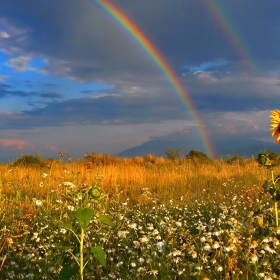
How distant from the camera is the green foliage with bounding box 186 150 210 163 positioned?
710 inches

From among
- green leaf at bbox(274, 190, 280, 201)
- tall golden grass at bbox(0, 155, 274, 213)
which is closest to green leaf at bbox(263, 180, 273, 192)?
green leaf at bbox(274, 190, 280, 201)

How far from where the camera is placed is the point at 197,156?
19.0 metres

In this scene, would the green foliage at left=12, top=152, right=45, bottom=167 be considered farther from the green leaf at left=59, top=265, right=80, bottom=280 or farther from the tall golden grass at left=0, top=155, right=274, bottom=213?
the green leaf at left=59, top=265, right=80, bottom=280

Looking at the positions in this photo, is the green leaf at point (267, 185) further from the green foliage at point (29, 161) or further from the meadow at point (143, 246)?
the green foliage at point (29, 161)

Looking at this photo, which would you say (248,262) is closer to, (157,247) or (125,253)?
(157,247)

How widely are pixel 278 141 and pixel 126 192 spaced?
17.0 feet

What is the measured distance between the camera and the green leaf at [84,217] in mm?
1923

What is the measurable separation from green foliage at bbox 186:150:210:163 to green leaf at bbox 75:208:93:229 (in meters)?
15.9

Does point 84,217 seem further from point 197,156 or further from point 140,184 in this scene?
point 197,156

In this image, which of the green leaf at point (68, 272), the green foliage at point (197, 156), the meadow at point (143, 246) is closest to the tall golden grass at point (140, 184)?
the meadow at point (143, 246)

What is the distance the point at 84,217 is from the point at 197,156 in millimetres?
17408

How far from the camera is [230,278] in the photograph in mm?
2738

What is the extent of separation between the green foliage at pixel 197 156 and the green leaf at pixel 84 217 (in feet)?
52.2

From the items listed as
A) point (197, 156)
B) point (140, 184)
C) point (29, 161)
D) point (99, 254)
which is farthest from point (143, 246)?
point (197, 156)
